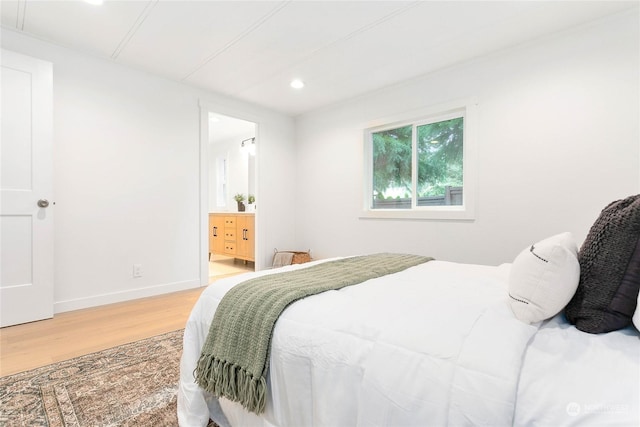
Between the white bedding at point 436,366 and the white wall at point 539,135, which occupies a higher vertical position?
the white wall at point 539,135

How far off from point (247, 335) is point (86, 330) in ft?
6.84

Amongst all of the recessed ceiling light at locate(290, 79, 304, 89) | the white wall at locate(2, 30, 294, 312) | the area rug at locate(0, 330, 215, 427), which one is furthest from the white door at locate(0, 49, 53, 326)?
the recessed ceiling light at locate(290, 79, 304, 89)

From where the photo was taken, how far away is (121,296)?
3145 millimetres

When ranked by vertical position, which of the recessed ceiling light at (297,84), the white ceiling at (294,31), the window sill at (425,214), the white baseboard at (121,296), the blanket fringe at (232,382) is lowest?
the white baseboard at (121,296)

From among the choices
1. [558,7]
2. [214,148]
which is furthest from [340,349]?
[214,148]

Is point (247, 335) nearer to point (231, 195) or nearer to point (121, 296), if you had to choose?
point (121, 296)

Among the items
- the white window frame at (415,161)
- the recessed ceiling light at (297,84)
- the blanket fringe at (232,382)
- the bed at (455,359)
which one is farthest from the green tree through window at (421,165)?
the blanket fringe at (232,382)

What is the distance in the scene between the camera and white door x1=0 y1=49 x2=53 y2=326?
8.02ft

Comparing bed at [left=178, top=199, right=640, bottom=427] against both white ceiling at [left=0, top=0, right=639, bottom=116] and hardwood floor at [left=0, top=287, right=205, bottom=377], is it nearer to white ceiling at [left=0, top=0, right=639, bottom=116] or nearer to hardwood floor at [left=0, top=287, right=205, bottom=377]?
hardwood floor at [left=0, top=287, right=205, bottom=377]

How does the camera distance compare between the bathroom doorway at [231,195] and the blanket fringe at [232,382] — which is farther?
the bathroom doorway at [231,195]

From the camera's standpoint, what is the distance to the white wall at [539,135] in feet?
7.75

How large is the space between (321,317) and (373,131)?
331 centimetres

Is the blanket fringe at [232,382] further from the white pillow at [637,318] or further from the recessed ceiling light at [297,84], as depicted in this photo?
the recessed ceiling light at [297,84]

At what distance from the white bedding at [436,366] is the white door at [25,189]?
2.43 m
